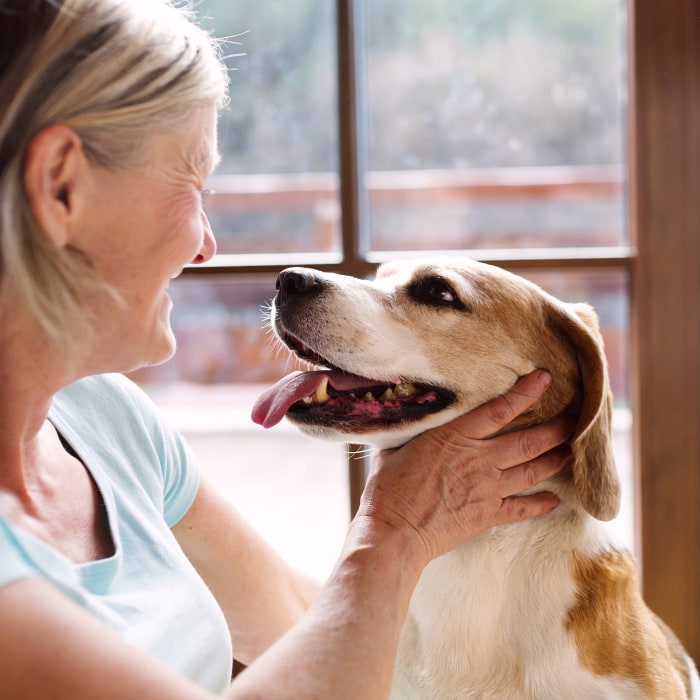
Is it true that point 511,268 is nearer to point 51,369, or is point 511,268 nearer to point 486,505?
point 486,505

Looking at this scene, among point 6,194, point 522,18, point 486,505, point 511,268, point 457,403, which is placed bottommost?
point 486,505

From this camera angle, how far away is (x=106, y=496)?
97 cm

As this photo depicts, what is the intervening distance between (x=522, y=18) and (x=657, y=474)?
864mm

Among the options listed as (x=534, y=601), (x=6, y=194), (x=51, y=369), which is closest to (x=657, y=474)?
(x=534, y=601)

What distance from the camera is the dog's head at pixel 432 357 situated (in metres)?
1.05

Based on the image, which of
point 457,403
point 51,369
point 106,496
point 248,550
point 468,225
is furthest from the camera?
point 468,225

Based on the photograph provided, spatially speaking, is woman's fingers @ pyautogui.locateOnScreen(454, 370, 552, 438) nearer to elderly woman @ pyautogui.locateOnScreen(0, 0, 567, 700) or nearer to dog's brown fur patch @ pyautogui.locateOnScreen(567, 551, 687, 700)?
elderly woman @ pyautogui.locateOnScreen(0, 0, 567, 700)

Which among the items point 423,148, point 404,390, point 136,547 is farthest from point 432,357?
point 423,148

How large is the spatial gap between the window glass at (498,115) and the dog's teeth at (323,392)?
635mm

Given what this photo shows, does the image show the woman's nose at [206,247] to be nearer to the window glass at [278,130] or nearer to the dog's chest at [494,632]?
the dog's chest at [494,632]

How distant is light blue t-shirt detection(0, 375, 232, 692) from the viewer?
79 cm

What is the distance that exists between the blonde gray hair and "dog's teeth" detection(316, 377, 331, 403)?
334mm

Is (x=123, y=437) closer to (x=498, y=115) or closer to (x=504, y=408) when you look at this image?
(x=504, y=408)

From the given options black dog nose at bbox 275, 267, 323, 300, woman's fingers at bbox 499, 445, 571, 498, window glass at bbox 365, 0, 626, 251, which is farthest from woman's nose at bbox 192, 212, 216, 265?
window glass at bbox 365, 0, 626, 251
